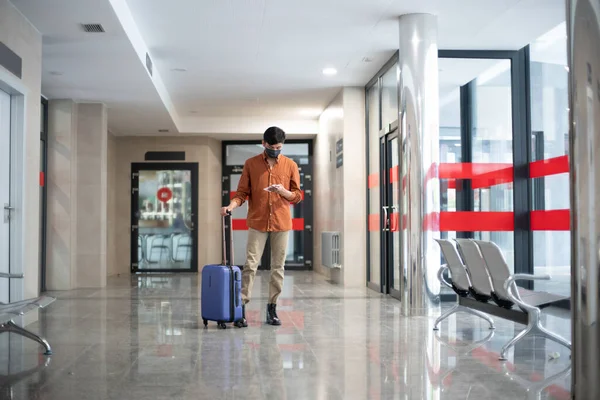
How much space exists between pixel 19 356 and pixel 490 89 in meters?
5.88

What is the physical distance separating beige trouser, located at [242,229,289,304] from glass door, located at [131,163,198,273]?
29.7 ft

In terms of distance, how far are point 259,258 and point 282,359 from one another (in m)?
1.50

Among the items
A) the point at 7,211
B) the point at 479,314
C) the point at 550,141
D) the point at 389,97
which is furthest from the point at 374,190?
the point at 7,211

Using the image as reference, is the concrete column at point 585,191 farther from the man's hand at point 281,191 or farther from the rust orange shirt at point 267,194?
the rust orange shirt at point 267,194

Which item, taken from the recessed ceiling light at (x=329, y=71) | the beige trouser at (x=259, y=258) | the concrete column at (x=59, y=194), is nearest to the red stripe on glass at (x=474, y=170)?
the recessed ceiling light at (x=329, y=71)

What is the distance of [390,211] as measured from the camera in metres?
8.95

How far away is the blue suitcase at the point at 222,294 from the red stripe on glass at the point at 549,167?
11.8 feet

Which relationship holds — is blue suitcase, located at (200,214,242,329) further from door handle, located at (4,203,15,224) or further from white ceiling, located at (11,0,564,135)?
white ceiling, located at (11,0,564,135)

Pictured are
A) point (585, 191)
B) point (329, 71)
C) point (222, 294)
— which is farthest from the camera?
point (329, 71)

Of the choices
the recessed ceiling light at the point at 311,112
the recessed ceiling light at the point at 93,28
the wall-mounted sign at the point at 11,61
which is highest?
the recessed ceiling light at the point at 311,112

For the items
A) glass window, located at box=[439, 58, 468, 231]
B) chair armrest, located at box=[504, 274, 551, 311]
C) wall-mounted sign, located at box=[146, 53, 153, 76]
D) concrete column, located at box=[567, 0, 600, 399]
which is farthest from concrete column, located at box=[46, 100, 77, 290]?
concrete column, located at box=[567, 0, 600, 399]

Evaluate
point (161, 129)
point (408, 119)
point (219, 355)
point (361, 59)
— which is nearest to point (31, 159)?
point (219, 355)

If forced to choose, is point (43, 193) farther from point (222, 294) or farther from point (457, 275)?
point (457, 275)

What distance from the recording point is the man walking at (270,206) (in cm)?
564
